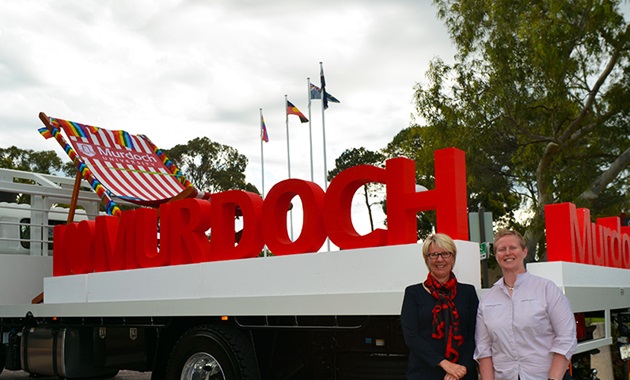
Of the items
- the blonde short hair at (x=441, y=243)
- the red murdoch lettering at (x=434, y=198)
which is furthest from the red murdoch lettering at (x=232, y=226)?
the blonde short hair at (x=441, y=243)

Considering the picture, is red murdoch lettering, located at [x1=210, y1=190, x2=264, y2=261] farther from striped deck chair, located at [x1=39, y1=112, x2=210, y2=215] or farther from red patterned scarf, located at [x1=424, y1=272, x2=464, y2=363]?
striped deck chair, located at [x1=39, y1=112, x2=210, y2=215]

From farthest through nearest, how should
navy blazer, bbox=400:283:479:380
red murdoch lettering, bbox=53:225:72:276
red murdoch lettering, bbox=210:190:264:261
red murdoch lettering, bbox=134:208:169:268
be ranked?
red murdoch lettering, bbox=53:225:72:276 → red murdoch lettering, bbox=134:208:169:268 → red murdoch lettering, bbox=210:190:264:261 → navy blazer, bbox=400:283:479:380

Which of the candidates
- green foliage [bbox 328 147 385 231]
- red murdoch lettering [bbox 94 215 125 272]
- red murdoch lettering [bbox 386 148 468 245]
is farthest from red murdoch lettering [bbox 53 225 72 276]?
green foliage [bbox 328 147 385 231]

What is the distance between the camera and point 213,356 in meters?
6.62

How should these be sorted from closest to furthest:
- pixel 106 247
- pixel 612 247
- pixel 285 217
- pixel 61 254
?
1. pixel 285 217
2. pixel 612 247
3. pixel 106 247
4. pixel 61 254

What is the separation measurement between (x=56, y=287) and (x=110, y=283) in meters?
1.30

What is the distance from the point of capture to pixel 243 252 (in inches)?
270

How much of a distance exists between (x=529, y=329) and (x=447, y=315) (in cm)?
53

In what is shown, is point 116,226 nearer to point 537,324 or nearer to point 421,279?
point 421,279

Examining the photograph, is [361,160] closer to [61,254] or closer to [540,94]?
[540,94]

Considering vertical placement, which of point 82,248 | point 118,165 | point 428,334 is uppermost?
point 118,165

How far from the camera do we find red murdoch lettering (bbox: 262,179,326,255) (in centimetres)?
628

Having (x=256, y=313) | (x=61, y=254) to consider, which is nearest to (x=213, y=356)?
(x=256, y=313)

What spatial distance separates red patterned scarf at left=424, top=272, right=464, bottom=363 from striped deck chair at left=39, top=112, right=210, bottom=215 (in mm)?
5835
